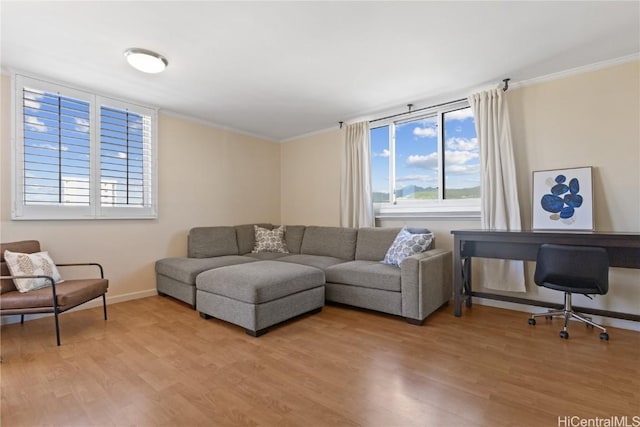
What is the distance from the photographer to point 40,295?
2.34 metres

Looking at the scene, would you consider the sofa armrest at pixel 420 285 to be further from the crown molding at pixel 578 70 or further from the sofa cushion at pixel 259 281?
Answer: the crown molding at pixel 578 70

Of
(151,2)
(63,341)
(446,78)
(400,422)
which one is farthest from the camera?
(446,78)

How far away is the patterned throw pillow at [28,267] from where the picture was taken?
2.46 m

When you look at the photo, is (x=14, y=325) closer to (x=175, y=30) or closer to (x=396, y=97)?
(x=175, y=30)

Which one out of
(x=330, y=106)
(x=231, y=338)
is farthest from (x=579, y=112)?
(x=231, y=338)

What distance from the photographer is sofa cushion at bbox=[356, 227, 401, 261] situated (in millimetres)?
3637

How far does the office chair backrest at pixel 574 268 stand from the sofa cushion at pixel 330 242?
6.72 ft

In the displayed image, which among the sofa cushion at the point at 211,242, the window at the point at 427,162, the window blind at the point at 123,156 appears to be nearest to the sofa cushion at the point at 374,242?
the window at the point at 427,162

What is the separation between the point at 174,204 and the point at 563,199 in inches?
176

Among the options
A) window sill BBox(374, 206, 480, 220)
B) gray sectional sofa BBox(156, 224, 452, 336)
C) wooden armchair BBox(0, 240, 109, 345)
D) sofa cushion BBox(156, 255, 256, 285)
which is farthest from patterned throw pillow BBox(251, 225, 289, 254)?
wooden armchair BBox(0, 240, 109, 345)

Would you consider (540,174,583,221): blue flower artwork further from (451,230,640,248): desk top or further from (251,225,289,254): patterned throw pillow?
(251,225,289,254): patterned throw pillow

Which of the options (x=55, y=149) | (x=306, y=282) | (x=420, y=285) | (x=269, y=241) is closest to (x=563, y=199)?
(x=420, y=285)

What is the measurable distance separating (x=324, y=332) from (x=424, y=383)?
3.27 ft

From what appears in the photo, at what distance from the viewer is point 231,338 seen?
8.11 feet
